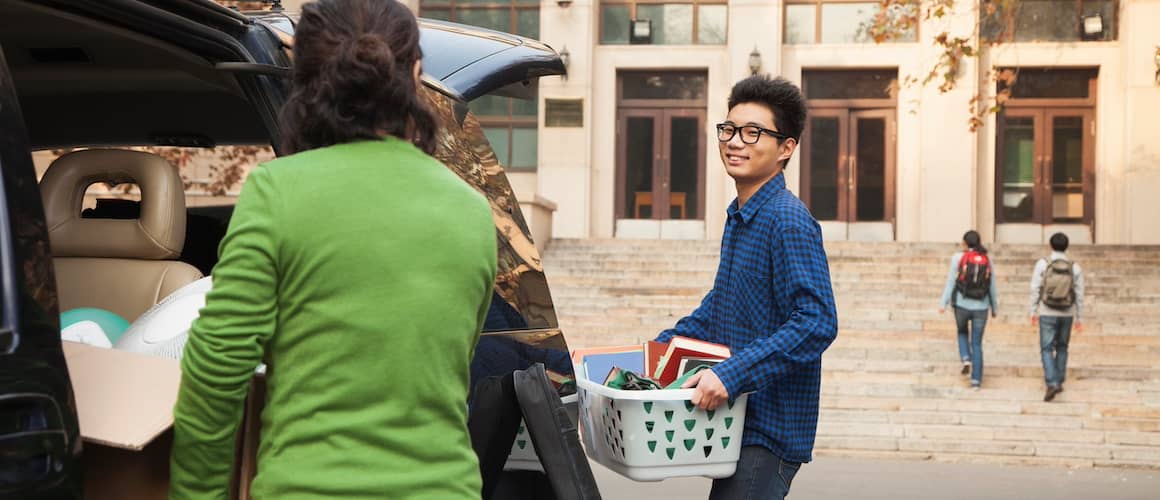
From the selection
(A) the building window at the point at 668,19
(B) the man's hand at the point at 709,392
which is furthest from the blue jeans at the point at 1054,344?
(A) the building window at the point at 668,19

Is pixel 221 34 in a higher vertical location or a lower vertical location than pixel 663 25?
lower

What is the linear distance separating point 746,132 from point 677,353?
2.11 ft

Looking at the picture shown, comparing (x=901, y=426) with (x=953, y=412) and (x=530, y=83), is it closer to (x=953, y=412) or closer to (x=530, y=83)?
(x=953, y=412)

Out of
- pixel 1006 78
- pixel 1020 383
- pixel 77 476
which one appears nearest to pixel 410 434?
pixel 77 476

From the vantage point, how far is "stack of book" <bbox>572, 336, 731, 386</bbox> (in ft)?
10.6

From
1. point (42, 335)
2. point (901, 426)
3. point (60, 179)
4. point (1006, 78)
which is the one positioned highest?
point (1006, 78)

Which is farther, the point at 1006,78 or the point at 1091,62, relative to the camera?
the point at 1091,62

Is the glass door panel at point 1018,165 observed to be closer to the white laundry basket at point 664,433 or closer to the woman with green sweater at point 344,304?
the white laundry basket at point 664,433

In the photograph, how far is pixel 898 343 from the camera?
50.0ft

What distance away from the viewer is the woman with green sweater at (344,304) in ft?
6.44

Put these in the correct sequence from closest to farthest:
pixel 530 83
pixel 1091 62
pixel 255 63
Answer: pixel 255 63
pixel 530 83
pixel 1091 62

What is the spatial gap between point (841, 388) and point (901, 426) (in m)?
1.33

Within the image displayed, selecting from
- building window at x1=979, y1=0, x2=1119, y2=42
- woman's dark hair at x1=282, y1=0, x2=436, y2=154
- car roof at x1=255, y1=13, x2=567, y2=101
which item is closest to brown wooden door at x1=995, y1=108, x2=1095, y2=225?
building window at x1=979, y1=0, x2=1119, y2=42

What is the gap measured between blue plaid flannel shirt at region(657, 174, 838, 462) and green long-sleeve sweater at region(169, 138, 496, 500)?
1212 mm
